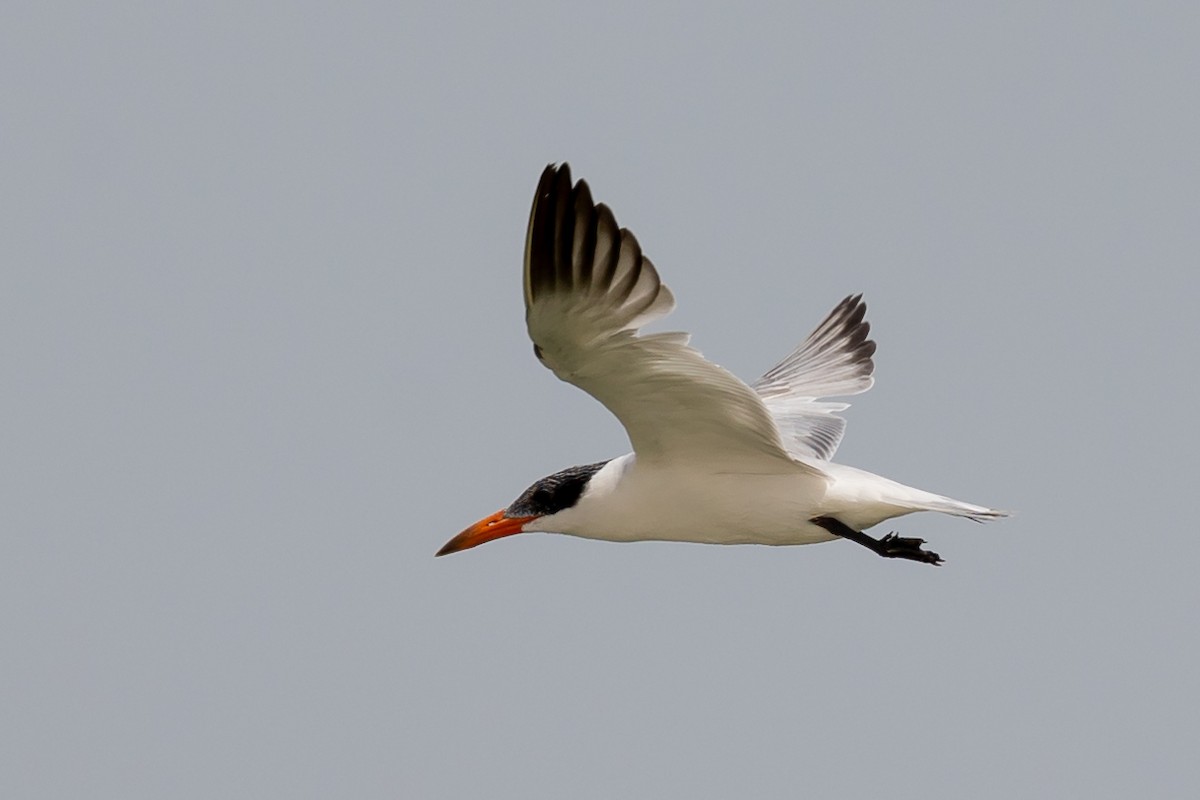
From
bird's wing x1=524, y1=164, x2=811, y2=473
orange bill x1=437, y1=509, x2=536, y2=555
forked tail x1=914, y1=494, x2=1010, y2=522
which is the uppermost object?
bird's wing x1=524, y1=164, x2=811, y2=473

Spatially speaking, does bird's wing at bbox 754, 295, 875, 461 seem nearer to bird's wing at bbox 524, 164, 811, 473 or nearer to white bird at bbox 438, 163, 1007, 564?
white bird at bbox 438, 163, 1007, 564

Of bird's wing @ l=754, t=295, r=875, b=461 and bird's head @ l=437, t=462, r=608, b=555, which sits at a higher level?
bird's wing @ l=754, t=295, r=875, b=461

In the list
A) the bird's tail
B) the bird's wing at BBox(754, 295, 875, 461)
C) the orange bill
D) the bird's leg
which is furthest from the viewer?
the bird's wing at BBox(754, 295, 875, 461)

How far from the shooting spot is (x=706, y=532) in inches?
387

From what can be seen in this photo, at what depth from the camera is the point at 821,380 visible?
39.9 ft

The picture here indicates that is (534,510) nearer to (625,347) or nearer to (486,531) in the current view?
(486,531)

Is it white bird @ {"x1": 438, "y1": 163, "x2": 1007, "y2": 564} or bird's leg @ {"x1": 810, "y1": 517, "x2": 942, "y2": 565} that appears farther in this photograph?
bird's leg @ {"x1": 810, "y1": 517, "x2": 942, "y2": 565}

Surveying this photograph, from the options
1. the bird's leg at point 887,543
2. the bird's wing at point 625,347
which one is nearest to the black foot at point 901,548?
the bird's leg at point 887,543

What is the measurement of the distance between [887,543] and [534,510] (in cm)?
210

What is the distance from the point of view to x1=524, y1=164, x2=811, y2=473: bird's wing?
7.73 metres

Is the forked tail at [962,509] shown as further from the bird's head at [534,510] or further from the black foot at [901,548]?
the bird's head at [534,510]

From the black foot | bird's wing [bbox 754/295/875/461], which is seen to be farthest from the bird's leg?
bird's wing [bbox 754/295/875/461]

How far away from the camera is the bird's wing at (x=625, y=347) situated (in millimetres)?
7727

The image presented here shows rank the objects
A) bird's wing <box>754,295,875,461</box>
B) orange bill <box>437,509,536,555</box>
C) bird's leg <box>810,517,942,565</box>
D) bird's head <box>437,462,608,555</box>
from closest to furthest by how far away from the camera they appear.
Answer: bird's leg <box>810,517,942,565</box>, bird's head <box>437,462,608,555</box>, orange bill <box>437,509,536,555</box>, bird's wing <box>754,295,875,461</box>
